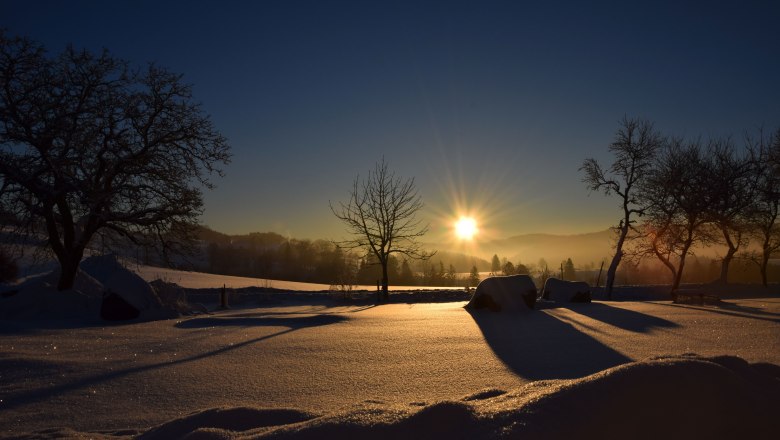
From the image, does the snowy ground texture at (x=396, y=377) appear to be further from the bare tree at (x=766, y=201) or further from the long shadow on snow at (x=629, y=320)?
the bare tree at (x=766, y=201)

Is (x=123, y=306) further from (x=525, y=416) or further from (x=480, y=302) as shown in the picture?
(x=525, y=416)

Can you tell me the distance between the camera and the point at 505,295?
41.2ft

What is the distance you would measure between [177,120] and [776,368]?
47.4 feet

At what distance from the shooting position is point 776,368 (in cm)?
311

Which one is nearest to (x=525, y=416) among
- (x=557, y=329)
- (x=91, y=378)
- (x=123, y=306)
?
(x=91, y=378)

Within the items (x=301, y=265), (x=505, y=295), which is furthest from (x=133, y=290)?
(x=301, y=265)

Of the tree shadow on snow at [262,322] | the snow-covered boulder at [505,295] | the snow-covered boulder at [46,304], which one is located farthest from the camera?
the snow-covered boulder at [505,295]

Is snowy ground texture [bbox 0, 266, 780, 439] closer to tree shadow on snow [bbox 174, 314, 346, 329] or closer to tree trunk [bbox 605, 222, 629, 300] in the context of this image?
tree shadow on snow [bbox 174, 314, 346, 329]

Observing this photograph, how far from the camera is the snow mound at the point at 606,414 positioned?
86.2 inches

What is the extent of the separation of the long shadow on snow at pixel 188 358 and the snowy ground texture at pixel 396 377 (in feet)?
0.09

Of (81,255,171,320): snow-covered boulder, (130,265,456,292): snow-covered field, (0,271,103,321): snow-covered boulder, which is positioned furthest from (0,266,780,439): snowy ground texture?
(130,265,456,292): snow-covered field

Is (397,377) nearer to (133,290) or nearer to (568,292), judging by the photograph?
(133,290)

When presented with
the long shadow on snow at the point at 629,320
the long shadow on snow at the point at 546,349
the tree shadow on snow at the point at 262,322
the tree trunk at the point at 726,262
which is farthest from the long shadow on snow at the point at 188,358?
the tree trunk at the point at 726,262

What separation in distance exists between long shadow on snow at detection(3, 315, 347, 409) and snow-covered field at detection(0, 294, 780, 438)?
0.03 m
